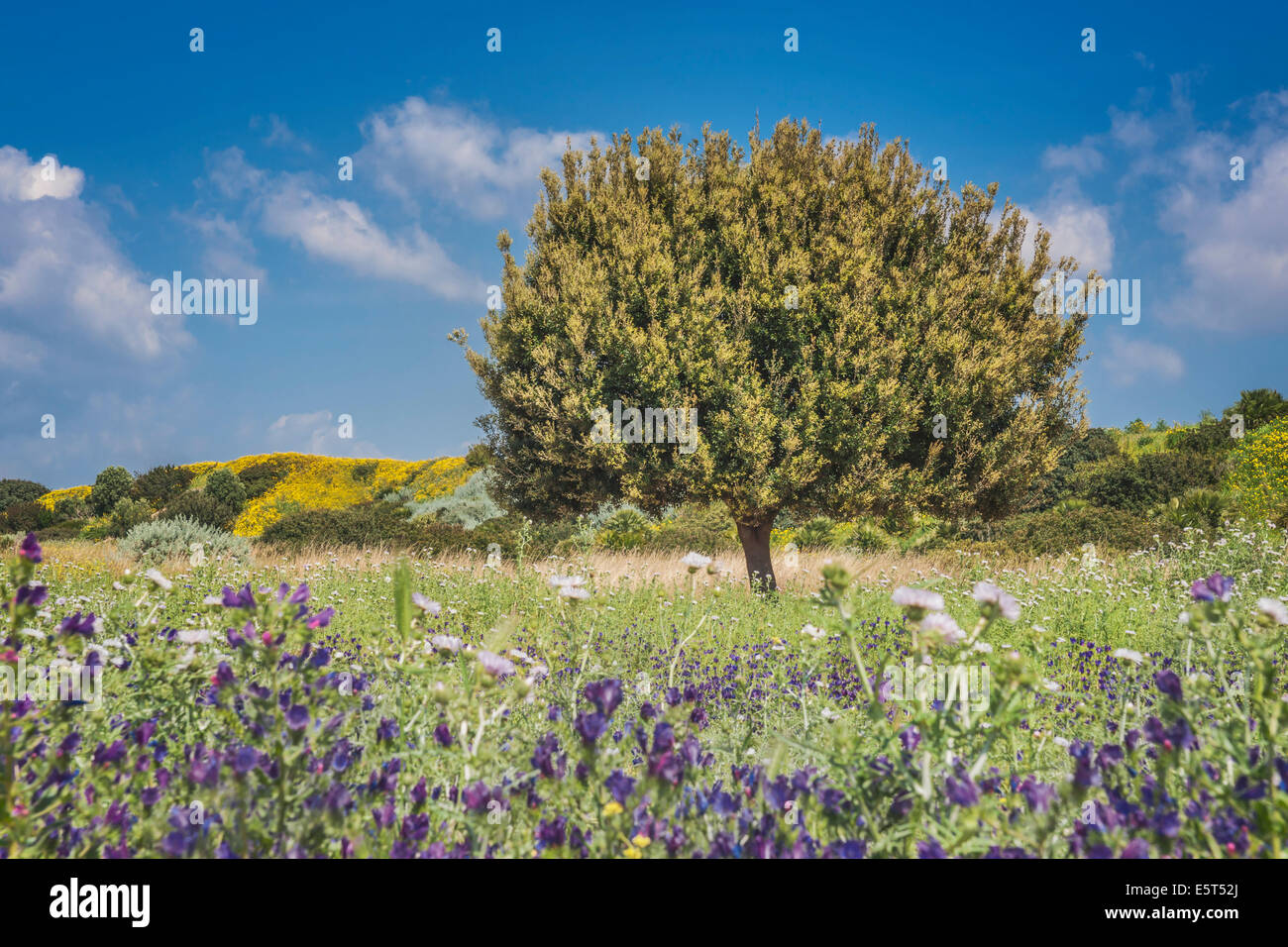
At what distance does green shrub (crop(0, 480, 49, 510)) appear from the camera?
31234 millimetres

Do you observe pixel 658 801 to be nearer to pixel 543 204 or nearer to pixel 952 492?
pixel 952 492

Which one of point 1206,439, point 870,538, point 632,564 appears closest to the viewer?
point 632,564

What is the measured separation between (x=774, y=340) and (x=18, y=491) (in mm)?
41136

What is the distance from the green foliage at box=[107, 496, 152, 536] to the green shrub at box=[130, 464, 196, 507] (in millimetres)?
1056

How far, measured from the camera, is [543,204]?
11.3m

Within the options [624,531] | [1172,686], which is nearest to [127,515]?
[624,531]

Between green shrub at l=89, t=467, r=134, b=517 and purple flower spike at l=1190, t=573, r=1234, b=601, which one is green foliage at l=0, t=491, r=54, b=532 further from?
purple flower spike at l=1190, t=573, r=1234, b=601

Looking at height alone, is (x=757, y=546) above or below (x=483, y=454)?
below

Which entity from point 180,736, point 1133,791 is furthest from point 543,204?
point 1133,791

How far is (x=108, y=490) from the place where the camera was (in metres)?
27.3

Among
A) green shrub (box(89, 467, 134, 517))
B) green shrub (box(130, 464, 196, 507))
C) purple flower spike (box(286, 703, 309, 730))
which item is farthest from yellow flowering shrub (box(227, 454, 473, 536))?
purple flower spike (box(286, 703, 309, 730))

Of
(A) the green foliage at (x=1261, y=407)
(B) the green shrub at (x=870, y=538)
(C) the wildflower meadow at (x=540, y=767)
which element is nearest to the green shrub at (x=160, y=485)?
(B) the green shrub at (x=870, y=538)

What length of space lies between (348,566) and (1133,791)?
10569mm

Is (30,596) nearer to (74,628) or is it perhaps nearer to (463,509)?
(74,628)
